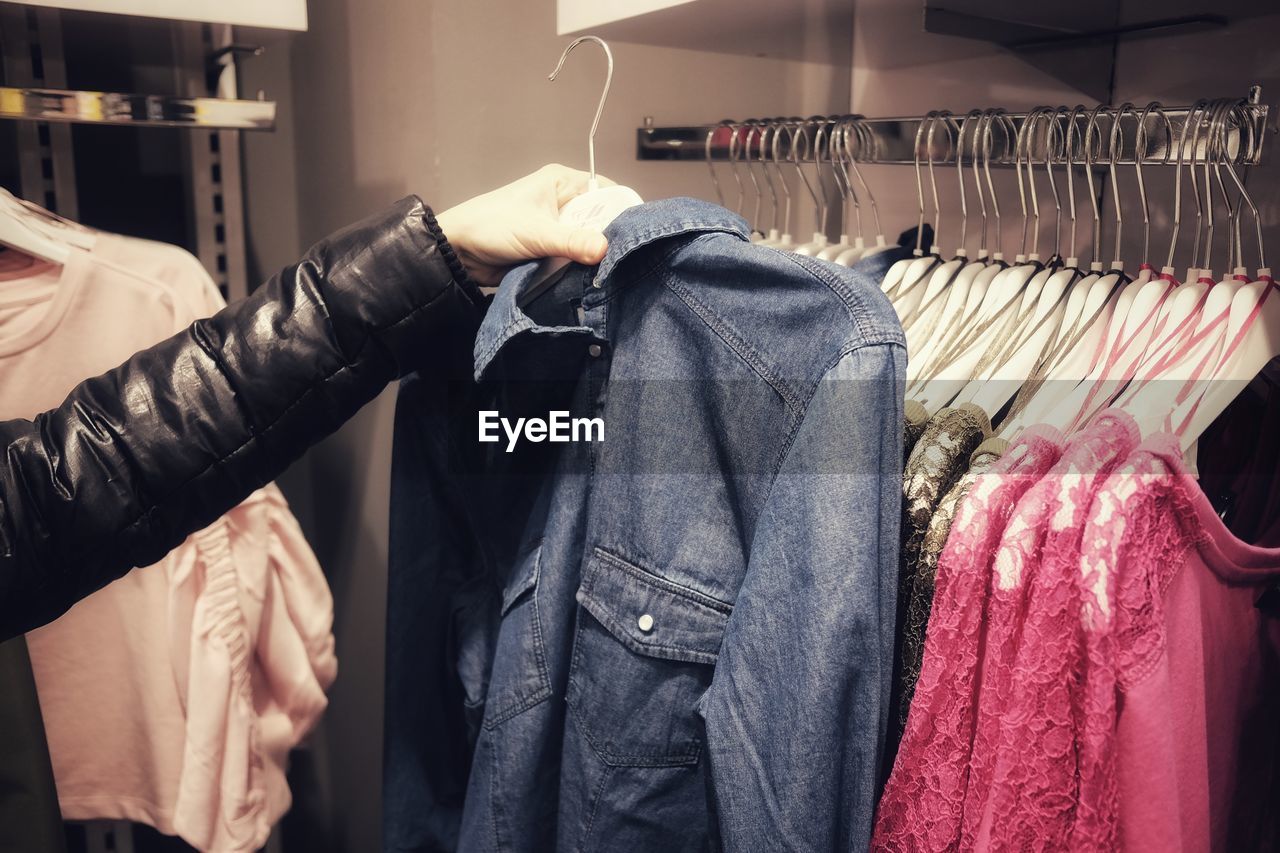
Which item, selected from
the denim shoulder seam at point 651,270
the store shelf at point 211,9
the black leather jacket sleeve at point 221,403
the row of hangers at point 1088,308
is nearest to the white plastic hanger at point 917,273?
the row of hangers at point 1088,308

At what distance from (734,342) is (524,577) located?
265 millimetres

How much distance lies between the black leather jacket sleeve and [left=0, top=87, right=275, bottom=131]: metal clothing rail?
34 centimetres

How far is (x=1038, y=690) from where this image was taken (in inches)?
19.2

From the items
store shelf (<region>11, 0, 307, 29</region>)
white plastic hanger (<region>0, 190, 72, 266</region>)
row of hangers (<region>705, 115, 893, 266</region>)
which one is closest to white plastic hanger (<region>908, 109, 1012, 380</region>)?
row of hangers (<region>705, 115, 893, 266</region>)

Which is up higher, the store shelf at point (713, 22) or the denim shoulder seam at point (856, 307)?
the store shelf at point (713, 22)

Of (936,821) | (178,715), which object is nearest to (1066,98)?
Result: (936,821)

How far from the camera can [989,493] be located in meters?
0.53

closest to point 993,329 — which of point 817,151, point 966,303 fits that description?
point 966,303

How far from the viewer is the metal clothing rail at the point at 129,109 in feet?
2.78

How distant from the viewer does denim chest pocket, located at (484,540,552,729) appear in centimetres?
71

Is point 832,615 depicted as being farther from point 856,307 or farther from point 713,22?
point 713,22

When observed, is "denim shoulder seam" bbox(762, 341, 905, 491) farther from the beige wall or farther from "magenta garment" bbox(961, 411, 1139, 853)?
the beige wall

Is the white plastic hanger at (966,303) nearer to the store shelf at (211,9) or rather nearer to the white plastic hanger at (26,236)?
the store shelf at (211,9)

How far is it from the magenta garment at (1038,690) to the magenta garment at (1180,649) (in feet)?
0.07
